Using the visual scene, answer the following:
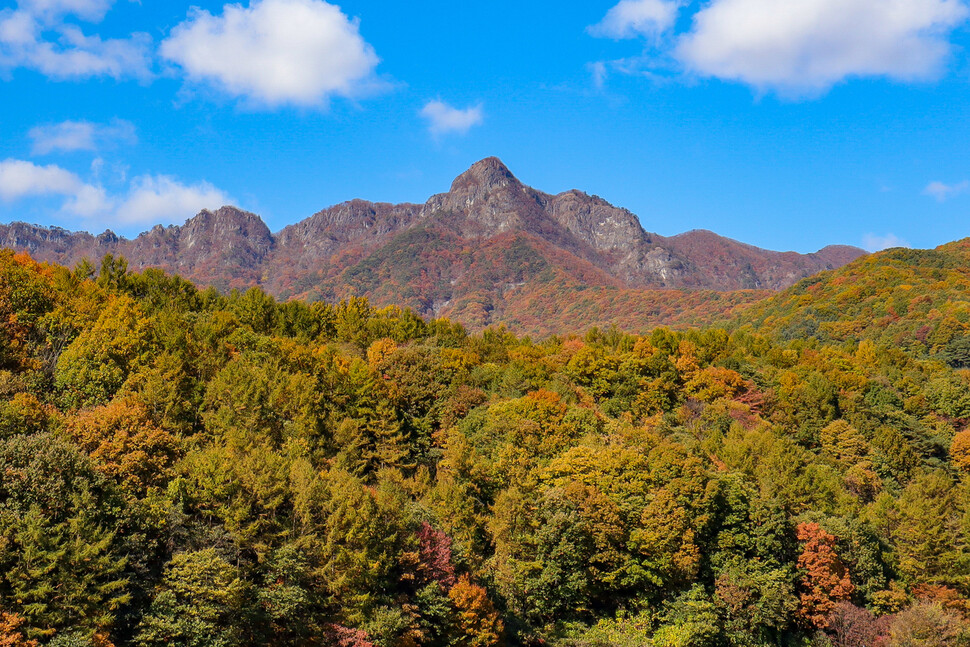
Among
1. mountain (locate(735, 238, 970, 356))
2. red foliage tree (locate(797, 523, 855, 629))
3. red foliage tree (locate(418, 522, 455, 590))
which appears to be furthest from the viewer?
mountain (locate(735, 238, 970, 356))

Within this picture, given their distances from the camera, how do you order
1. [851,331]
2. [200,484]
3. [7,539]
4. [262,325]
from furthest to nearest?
1. [851,331]
2. [262,325]
3. [200,484]
4. [7,539]

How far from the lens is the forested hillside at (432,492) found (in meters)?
24.2

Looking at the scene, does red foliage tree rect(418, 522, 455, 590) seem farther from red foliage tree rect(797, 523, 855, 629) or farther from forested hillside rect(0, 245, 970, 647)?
red foliage tree rect(797, 523, 855, 629)

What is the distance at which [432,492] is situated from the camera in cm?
4072

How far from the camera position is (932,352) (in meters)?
102

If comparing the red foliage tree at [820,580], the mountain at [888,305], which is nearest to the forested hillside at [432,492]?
the red foliage tree at [820,580]

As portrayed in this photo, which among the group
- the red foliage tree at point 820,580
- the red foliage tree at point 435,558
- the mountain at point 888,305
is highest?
the mountain at point 888,305

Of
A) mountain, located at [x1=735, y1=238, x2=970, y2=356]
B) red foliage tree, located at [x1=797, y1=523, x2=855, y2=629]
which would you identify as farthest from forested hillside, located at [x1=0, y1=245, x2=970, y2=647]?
mountain, located at [x1=735, y1=238, x2=970, y2=356]

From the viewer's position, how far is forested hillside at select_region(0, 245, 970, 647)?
2419 cm

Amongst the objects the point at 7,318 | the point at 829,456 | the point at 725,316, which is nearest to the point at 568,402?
the point at 829,456

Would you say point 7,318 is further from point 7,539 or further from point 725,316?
point 725,316

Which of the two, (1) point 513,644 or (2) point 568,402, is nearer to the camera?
(1) point 513,644

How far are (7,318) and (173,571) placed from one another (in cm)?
2967

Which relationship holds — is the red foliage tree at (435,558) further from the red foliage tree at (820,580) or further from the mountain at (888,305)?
the mountain at (888,305)
